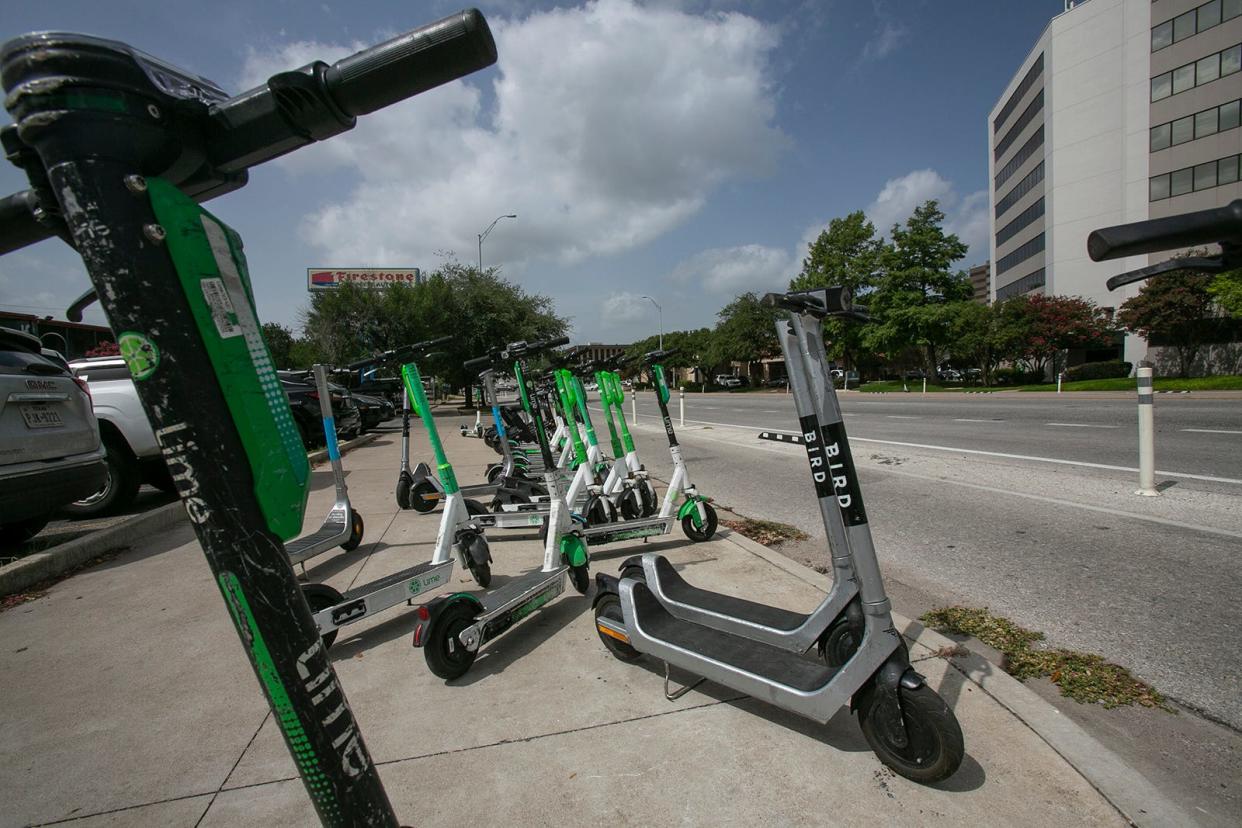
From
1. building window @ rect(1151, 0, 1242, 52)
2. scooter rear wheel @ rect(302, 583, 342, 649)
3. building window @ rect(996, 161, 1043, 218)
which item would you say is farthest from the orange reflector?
building window @ rect(996, 161, 1043, 218)

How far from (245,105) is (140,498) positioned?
9303mm

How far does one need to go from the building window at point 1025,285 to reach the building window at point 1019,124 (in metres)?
12.1

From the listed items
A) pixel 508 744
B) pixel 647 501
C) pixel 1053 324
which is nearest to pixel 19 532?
pixel 647 501

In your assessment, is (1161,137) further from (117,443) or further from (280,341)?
(280,341)

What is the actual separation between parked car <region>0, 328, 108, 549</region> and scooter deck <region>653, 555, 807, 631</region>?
187 inches

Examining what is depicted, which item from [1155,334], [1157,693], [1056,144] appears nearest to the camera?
[1157,693]

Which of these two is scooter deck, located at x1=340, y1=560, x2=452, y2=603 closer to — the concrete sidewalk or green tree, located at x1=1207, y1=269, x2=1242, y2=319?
the concrete sidewalk

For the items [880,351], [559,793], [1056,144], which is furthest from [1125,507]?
[1056,144]

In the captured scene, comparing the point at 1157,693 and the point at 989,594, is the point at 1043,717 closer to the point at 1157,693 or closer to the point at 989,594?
the point at 1157,693

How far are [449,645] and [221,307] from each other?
239 cm

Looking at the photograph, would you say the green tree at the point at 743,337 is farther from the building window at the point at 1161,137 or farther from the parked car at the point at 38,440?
the parked car at the point at 38,440

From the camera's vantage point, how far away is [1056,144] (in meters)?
41.3

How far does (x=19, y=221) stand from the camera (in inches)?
44.5

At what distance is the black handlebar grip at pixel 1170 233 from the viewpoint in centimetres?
115
